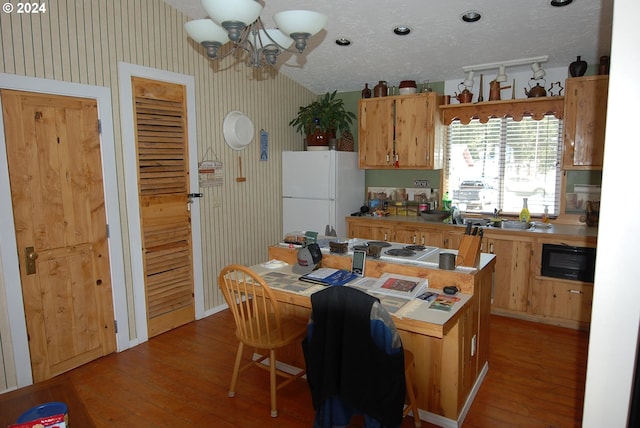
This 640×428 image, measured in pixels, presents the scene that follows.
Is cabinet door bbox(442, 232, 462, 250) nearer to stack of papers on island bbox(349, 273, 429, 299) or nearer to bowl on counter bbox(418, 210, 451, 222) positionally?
bowl on counter bbox(418, 210, 451, 222)

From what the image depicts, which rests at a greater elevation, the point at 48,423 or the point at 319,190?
the point at 319,190

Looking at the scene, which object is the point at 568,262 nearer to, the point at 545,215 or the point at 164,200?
the point at 545,215

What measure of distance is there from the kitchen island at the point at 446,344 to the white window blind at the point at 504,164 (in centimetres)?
213

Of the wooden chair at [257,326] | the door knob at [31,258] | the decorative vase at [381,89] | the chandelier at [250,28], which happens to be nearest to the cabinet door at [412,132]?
the decorative vase at [381,89]

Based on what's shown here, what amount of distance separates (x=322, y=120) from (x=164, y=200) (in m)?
2.08

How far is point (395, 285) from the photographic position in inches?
96.5

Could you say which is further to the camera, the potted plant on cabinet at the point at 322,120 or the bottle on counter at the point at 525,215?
the potted plant on cabinet at the point at 322,120

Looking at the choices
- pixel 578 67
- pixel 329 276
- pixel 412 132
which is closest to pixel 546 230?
pixel 578 67

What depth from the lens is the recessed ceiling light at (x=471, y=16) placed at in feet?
10.5

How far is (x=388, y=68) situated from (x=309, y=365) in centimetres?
349

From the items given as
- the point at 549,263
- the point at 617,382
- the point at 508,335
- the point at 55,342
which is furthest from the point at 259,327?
the point at 549,263

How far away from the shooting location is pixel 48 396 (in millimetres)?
1673

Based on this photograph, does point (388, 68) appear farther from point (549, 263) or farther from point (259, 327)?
point (259, 327)

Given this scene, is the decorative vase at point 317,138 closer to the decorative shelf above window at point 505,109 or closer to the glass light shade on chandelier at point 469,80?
the decorative shelf above window at point 505,109
